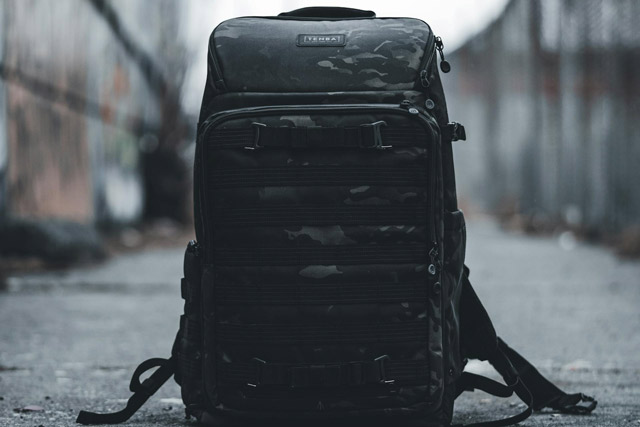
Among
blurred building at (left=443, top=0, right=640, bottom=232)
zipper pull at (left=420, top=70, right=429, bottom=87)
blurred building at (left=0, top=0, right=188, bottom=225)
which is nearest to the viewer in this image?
zipper pull at (left=420, top=70, right=429, bottom=87)

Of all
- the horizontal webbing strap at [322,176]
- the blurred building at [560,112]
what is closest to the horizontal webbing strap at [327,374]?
the horizontal webbing strap at [322,176]

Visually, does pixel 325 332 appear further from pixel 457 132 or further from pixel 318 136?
pixel 457 132

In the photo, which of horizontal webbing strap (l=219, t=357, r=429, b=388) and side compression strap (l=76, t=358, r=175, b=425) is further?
side compression strap (l=76, t=358, r=175, b=425)

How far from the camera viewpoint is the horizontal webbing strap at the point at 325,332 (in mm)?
2562

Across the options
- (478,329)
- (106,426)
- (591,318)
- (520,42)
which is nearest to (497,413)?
(478,329)

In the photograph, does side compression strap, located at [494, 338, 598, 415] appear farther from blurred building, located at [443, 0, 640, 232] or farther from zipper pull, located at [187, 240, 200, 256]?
blurred building, located at [443, 0, 640, 232]

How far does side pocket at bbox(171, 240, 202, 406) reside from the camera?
2689 millimetres

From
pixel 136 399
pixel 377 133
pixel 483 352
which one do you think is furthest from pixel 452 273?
pixel 136 399

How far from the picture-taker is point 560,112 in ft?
41.8

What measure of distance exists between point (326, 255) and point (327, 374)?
0.28 metres

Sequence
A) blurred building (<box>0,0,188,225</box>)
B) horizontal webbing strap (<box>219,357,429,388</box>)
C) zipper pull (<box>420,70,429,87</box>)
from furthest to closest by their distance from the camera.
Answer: blurred building (<box>0,0,188,225</box>) → zipper pull (<box>420,70,429,87</box>) → horizontal webbing strap (<box>219,357,429,388</box>)

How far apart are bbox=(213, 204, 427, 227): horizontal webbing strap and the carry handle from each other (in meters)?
0.63

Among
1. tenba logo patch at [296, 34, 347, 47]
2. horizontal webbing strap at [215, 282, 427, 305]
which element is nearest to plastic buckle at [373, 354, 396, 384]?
horizontal webbing strap at [215, 282, 427, 305]

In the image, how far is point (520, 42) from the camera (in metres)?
15.3
